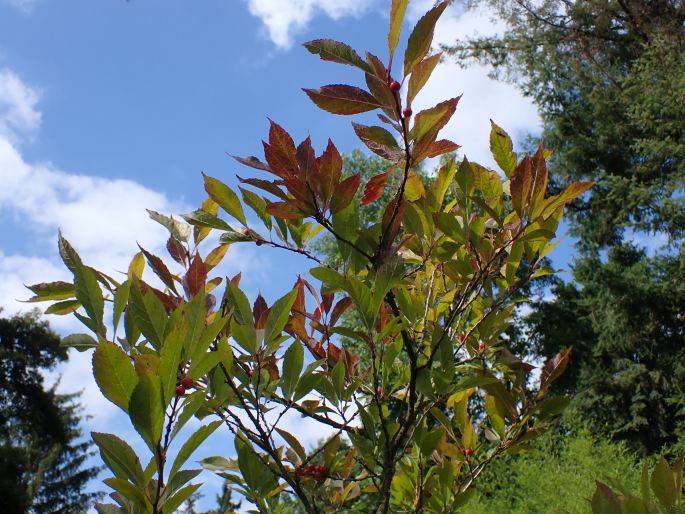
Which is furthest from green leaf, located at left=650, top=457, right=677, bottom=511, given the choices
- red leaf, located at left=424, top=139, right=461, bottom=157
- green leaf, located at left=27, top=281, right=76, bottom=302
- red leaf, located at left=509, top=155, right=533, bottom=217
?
green leaf, located at left=27, top=281, right=76, bottom=302

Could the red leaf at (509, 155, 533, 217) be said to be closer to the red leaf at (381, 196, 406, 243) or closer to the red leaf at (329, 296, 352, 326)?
the red leaf at (381, 196, 406, 243)

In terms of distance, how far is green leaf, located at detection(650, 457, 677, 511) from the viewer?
0.78m

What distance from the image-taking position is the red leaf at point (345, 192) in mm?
771

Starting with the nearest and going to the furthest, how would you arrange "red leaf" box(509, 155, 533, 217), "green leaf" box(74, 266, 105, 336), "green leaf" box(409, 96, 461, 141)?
"green leaf" box(74, 266, 105, 336) → "green leaf" box(409, 96, 461, 141) → "red leaf" box(509, 155, 533, 217)

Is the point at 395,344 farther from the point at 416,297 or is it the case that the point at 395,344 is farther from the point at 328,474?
the point at 328,474

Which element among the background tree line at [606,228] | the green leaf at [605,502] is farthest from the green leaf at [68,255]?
the background tree line at [606,228]

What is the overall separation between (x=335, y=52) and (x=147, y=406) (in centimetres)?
42

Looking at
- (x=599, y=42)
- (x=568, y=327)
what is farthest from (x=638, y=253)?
(x=599, y=42)

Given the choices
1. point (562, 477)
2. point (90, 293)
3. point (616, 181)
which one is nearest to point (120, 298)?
point (90, 293)

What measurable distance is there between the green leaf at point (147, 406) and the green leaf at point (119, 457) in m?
0.05

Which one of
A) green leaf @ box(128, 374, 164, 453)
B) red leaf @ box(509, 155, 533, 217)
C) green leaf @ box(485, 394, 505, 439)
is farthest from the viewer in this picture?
green leaf @ box(485, 394, 505, 439)

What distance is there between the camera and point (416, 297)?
1.07 metres

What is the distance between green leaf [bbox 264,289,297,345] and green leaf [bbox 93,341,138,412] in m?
0.25

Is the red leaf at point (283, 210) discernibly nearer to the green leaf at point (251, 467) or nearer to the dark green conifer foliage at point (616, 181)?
the green leaf at point (251, 467)
